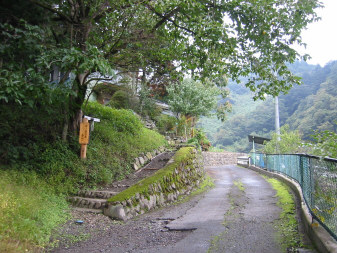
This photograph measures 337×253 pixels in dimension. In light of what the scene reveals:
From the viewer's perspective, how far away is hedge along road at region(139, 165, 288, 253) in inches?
183

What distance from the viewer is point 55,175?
26.8 feet

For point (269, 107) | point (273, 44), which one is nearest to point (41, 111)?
point (273, 44)

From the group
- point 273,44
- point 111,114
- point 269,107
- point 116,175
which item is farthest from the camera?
point 269,107

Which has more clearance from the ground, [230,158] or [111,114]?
[111,114]

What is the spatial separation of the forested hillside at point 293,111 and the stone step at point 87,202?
17.8 metres

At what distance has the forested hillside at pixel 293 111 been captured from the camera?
24.4 metres

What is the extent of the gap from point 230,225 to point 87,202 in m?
3.87

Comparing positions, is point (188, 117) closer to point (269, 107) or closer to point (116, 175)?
point (116, 175)

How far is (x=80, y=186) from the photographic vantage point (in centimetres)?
849

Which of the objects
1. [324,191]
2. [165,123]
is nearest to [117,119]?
[165,123]

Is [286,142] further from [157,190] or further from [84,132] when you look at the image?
[84,132]

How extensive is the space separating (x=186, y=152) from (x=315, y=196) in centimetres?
806

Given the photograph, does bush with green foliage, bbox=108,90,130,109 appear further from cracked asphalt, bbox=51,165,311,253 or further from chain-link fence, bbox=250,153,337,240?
chain-link fence, bbox=250,153,337,240

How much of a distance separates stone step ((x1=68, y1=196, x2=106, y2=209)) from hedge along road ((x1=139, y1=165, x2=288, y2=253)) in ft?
6.95
